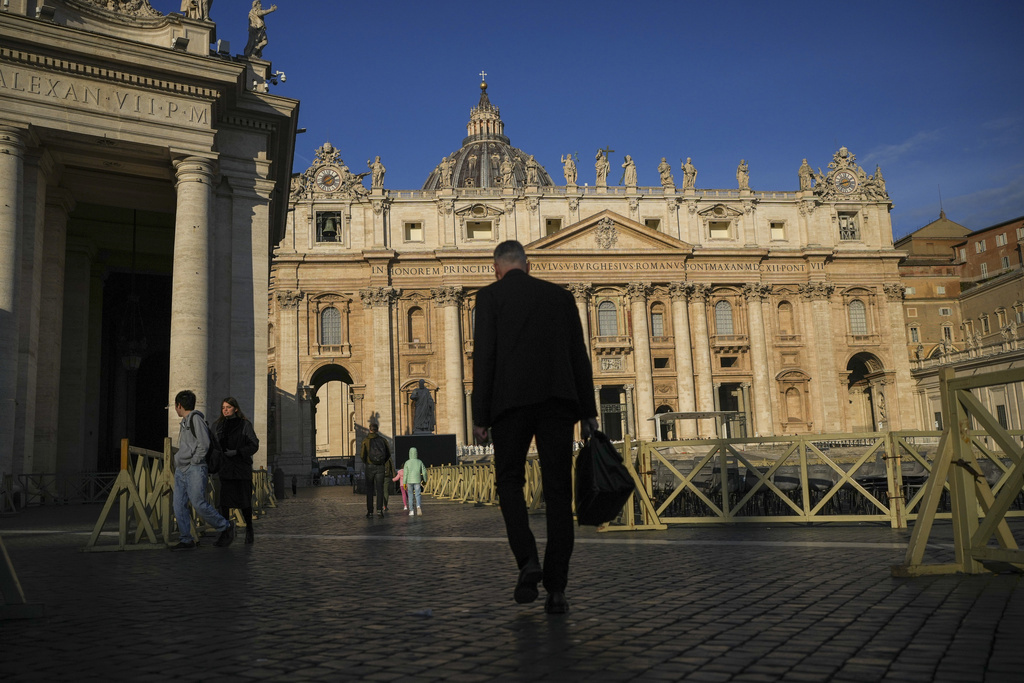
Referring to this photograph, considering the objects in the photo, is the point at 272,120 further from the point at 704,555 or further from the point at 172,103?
the point at 704,555

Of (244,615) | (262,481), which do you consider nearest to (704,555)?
(244,615)

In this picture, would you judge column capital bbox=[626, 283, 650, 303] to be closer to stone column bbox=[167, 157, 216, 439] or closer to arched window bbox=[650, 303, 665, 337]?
arched window bbox=[650, 303, 665, 337]

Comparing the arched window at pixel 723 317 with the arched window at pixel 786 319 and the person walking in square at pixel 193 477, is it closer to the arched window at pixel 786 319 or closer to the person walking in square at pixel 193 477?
the arched window at pixel 786 319

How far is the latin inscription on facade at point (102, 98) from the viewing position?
14117 mm

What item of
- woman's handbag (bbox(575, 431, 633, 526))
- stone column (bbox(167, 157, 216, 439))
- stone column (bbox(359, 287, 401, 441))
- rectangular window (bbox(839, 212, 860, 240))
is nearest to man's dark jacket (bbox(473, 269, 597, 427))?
woman's handbag (bbox(575, 431, 633, 526))

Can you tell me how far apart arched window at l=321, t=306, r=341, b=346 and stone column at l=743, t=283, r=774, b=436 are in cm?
2468

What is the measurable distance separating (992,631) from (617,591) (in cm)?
207

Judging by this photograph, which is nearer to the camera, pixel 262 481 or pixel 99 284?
pixel 262 481

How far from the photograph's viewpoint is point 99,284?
70.3 ft

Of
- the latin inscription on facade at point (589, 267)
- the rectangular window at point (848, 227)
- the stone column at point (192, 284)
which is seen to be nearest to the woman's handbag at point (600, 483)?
the stone column at point (192, 284)

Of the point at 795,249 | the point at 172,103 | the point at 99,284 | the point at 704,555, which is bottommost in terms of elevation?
the point at 704,555

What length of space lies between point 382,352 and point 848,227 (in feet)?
101

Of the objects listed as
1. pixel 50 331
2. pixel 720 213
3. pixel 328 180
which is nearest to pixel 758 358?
pixel 720 213

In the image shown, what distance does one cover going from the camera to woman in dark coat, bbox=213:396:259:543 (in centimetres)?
961
